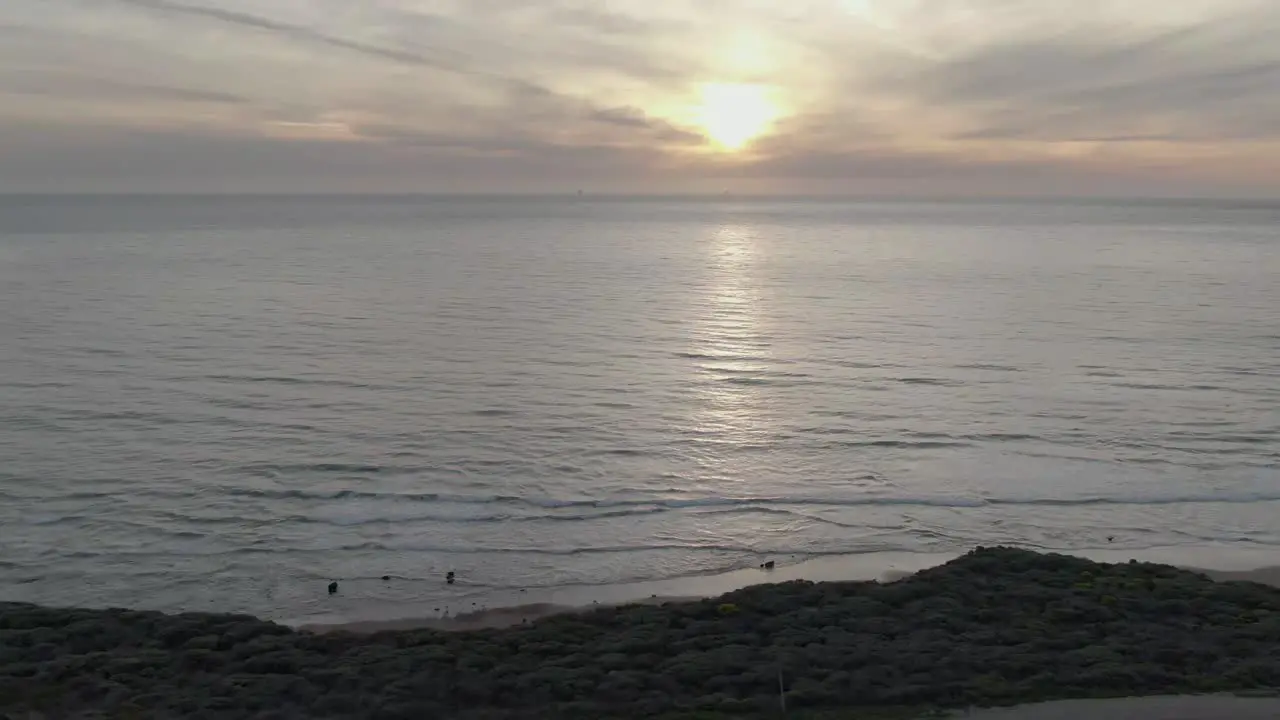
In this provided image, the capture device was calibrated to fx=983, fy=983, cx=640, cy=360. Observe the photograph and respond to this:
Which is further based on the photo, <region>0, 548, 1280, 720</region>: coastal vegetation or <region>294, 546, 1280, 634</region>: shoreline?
<region>294, 546, 1280, 634</region>: shoreline

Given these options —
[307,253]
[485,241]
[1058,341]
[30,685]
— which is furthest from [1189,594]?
[485,241]

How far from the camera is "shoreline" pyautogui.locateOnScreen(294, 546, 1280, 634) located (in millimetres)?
14375

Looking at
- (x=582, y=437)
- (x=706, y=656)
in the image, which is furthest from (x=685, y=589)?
(x=582, y=437)

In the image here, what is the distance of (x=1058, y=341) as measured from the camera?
137 ft

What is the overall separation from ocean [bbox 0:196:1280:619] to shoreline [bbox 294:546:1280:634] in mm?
428

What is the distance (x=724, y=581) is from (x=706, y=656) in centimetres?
416

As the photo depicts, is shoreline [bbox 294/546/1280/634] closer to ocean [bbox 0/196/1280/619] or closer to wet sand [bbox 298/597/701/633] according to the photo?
wet sand [bbox 298/597/701/633]

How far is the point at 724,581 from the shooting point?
52.7 ft

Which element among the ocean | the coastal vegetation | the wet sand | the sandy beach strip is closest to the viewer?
the coastal vegetation

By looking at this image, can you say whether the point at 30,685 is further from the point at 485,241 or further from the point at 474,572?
the point at 485,241

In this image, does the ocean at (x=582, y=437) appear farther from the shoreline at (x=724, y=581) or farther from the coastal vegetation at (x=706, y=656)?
the coastal vegetation at (x=706, y=656)

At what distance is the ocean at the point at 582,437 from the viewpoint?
1742cm

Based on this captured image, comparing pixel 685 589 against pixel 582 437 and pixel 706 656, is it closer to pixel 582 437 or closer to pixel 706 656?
pixel 706 656

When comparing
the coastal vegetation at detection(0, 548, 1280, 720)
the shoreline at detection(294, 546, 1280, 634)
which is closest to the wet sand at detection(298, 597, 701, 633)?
the shoreline at detection(294, 546, 1280, 634)
